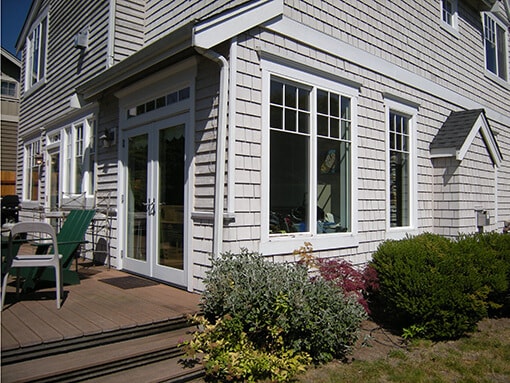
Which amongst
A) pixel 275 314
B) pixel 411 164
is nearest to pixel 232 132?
pixel 275 314

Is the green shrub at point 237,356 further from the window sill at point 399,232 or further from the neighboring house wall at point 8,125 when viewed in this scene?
A: the neighboring house wall at point 8,125

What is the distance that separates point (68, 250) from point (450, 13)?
927 cm

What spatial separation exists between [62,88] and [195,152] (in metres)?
6.04

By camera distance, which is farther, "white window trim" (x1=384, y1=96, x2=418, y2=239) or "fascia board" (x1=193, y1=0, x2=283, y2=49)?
"white window trim" (x1=384, y1=96, x2=418, y2=239)

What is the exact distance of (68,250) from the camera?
206 inches

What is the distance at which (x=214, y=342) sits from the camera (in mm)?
3785

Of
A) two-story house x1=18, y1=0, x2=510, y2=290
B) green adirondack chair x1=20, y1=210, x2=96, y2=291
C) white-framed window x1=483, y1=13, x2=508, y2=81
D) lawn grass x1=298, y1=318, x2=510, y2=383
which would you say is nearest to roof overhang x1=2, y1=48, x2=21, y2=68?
two-story house x1=18, y1=0, x2=510, y2=290

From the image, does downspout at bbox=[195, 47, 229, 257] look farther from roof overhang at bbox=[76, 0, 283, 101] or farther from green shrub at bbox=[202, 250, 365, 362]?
green shrub at bbox=[202, 250, 365, 362]

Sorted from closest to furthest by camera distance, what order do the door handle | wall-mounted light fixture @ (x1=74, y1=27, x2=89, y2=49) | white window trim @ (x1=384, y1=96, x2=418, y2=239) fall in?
the door handle, white window trim @ (x1=384, y1=96, x2=418, y2=239), wall-mounted light fixture @ (x1=74, y1=27, x2=89, y2=49)

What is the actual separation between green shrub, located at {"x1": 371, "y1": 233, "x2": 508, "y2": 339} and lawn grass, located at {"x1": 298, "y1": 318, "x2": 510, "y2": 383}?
258mm

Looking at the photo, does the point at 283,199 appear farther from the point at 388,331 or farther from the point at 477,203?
the point at 477,203

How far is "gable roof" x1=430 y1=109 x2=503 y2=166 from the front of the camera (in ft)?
26.1

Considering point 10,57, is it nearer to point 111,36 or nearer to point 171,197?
point 111,36

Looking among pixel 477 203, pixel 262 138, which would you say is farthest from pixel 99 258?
pixel 477 203
